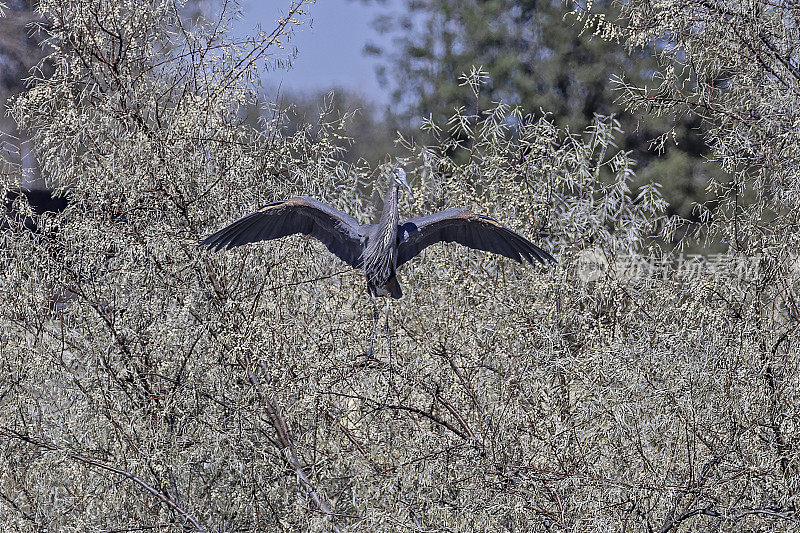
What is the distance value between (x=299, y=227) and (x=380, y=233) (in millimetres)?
396

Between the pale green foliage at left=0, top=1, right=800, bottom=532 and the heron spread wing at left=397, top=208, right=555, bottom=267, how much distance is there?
45 cm

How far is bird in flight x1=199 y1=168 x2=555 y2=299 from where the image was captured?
15.1 ft

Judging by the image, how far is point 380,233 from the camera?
4.81 meters

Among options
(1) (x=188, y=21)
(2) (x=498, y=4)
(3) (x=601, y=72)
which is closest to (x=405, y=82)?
(2) (x=498, y=4)

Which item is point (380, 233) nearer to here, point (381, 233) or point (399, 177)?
point (381, 233)

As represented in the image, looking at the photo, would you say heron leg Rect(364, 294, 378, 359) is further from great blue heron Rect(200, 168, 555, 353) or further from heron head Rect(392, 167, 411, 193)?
heron head Rect(392, 167, 411, 193)

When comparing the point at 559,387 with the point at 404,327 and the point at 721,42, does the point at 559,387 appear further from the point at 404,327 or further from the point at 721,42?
the point at 721,42

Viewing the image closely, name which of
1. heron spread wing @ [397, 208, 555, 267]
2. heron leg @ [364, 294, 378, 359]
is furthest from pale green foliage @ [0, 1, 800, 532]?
heron spread wing @ [397, 208, 555, 267]

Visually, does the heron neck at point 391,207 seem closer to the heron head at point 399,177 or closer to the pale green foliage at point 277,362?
the heron head at point 399,177

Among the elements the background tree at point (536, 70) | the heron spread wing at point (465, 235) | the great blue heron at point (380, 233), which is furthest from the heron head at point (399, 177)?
the background tree at point (536, 70)

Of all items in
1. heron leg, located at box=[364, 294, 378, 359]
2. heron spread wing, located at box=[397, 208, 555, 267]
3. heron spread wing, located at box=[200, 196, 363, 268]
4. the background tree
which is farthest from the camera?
the background tree

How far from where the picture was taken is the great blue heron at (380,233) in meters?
4.62

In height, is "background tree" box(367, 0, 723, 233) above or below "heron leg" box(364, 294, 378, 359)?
above

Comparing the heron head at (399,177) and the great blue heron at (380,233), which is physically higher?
the heron head at (399,177)
